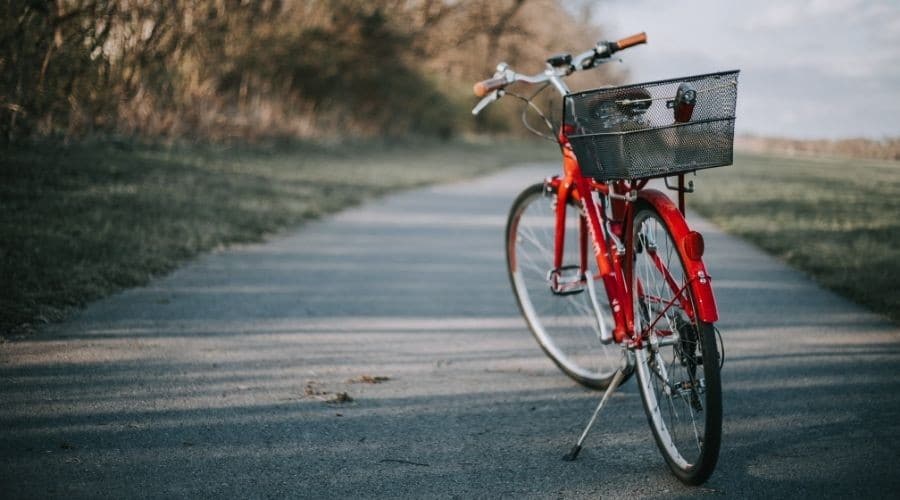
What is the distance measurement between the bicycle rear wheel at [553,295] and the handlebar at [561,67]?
1.91ft

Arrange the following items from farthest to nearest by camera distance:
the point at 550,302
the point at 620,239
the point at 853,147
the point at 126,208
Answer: the point at 126,208, the point at 853,147, the point at 550,302, the point at 620,239

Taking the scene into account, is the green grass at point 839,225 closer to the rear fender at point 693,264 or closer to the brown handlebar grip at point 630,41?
the brown handlebar grip at point 630,41

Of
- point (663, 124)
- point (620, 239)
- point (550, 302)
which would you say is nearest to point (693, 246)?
point (663, 124)

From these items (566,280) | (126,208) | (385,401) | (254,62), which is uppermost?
(254,62)

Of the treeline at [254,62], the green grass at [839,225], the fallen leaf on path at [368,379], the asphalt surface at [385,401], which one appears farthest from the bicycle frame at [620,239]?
the treeline at [254,62]

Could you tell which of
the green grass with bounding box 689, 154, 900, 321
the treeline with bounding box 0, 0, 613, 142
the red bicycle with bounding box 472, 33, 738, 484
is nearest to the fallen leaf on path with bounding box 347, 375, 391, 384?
the red bicycle with bounding box 472, 33, 738, 484

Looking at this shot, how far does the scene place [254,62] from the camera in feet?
50.6

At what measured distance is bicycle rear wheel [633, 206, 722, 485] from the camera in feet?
8.10

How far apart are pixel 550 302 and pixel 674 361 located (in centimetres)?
192

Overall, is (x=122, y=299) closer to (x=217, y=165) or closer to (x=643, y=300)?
(x=643, y=300)

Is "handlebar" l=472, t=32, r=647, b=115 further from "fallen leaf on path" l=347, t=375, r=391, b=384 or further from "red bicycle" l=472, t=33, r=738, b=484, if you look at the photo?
"fallen leaf on path" l=347, t=375, r=391, b=384

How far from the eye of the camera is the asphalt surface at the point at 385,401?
2.69 meters

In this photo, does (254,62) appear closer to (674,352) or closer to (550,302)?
(550,302)

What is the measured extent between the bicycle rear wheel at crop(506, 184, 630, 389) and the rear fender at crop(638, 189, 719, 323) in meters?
0.92
